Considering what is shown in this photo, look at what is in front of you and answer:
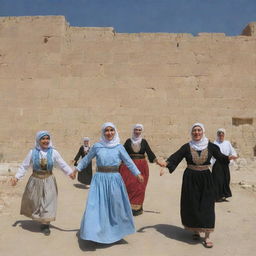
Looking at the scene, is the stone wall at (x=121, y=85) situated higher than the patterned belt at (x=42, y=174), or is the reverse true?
the stone wall at (x=121, y=85)

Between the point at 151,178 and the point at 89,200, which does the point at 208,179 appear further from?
the point at 151,178

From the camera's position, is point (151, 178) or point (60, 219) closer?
point (60, 219)

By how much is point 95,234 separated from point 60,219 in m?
1.53

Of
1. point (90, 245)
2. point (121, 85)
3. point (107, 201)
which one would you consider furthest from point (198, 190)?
point (121, 85)

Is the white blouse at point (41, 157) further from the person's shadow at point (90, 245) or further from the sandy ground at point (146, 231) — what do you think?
the person's shadow at point (90, 245)

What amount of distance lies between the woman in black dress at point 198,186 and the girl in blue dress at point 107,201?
671mm

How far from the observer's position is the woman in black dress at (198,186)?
4.16m

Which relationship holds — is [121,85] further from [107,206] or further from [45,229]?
[107,206]

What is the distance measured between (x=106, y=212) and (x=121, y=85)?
27.5 ft

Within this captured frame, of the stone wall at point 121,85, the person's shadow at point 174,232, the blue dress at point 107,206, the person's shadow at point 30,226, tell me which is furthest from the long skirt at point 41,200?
the stone wall at point 121,85

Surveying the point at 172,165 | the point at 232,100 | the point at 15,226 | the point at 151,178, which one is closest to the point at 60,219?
the point at 15,226

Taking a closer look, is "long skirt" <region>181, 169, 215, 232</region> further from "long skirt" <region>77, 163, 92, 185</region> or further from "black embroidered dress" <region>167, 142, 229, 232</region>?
"long skirt" <region>77, 163, 92, 185</region>

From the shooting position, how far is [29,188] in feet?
15.5

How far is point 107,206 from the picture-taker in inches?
164
